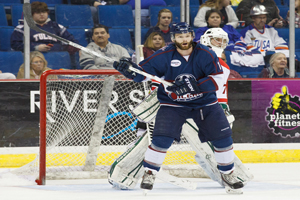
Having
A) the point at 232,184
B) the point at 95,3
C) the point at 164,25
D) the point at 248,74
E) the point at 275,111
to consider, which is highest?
the point at 95,3

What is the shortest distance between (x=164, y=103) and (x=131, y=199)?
0.58 metres

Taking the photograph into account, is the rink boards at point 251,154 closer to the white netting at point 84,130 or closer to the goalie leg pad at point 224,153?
the white netting at point 84,130

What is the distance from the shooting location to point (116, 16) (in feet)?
15.0

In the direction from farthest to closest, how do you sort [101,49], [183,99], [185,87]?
1. [101,49]
2. [183,99]
3. [185,87]

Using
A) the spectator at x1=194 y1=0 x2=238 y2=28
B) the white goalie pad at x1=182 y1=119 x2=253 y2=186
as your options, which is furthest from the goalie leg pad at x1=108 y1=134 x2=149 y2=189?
the spectator at x1=194 y1=0 x2=238 y2=28

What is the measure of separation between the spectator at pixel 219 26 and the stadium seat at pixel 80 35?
104 centimetres

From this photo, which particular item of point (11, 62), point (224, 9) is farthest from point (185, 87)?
point (224, 9)

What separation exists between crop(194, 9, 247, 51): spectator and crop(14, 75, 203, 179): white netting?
2.80 feet

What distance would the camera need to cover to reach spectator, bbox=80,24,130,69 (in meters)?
4.22

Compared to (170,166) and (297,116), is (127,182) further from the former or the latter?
(297,116)

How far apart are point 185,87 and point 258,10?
2.44 m

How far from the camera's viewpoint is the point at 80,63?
4.21 metres

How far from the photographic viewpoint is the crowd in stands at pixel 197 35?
4234 millimetres

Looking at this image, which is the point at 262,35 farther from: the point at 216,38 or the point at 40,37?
the point at 40,37
